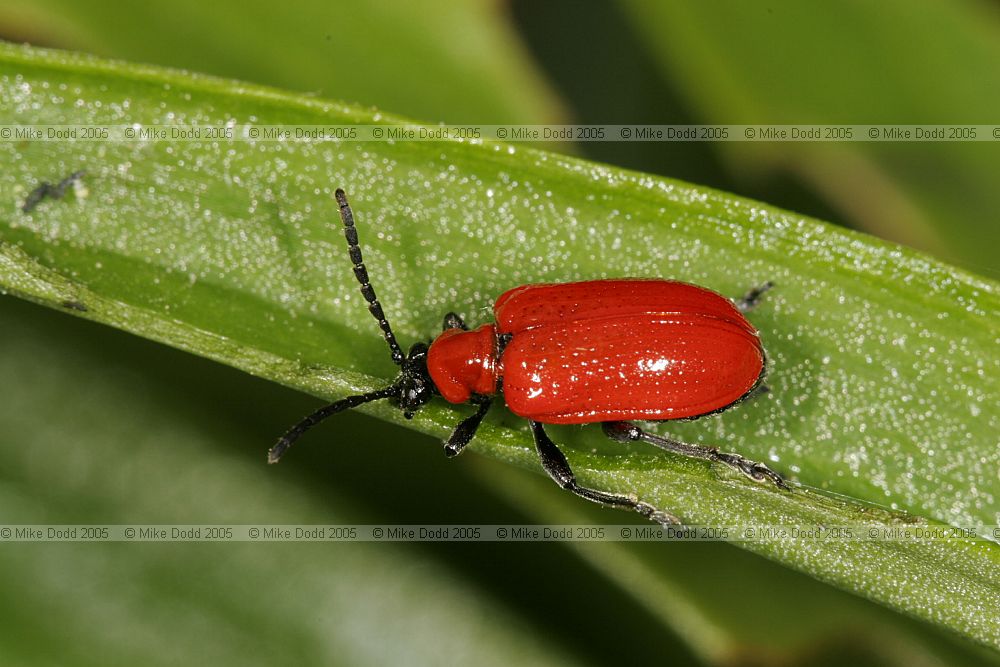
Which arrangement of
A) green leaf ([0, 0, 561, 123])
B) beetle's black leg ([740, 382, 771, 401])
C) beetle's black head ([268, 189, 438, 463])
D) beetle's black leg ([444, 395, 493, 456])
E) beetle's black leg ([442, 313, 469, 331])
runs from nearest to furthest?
1. beetle's black leg ([444, 395, 493, 456])
2. beetle's black head ([268, 189, 438, 463])
3. beetle's black leg ([740, 382, 771, 401])
4. beetle's black leg ([442, 313, 469, 331])
5. green leaf ([0, 0, 561, 123])

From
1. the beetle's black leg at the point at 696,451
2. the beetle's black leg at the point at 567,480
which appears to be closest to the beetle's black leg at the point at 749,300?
the beetle's black leg at the point at 696,451

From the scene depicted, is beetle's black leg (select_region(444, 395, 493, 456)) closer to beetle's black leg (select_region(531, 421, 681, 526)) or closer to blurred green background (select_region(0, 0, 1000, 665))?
beetle's black leg (select_region(531, 421, 681, 526))

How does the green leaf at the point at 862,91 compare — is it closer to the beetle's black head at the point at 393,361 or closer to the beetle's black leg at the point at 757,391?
the beetle's black leg at the point at 757,391

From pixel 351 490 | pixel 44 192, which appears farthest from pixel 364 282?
pixel 44 192

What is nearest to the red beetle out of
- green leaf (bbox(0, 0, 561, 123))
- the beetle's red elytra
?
the beetle's red elytra

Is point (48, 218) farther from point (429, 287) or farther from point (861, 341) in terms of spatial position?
point (861, 341)

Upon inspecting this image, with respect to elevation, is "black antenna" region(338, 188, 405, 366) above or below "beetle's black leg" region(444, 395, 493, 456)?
above
